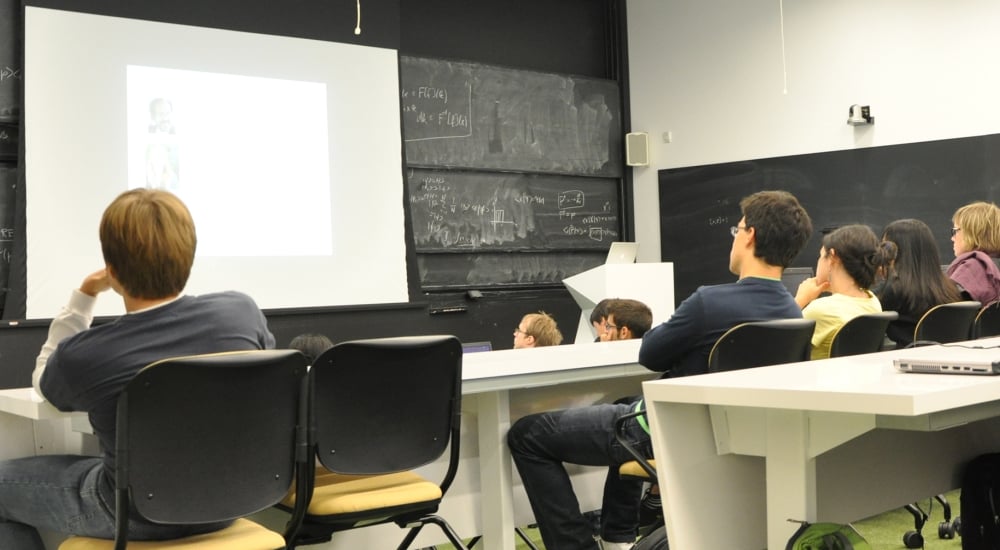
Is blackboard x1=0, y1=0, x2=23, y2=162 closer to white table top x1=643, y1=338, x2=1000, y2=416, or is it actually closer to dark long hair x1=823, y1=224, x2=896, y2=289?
dark long hair x1=823, y1=224, x2=896, y2=289

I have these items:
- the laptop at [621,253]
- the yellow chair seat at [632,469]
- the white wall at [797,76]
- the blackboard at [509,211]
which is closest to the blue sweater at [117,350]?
the yellow chair seat at [632,469]

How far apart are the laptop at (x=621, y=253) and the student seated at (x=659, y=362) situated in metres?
3.61

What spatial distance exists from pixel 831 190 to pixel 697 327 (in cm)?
517

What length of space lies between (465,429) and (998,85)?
5177mm

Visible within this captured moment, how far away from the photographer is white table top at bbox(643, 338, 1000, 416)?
1.43 m

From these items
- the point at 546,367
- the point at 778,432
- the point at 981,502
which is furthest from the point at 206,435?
the point at 981,502

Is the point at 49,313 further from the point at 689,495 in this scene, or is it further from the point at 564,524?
the point at 689,495

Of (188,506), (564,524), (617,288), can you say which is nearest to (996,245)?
(617,288)

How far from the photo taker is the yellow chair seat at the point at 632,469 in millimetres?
2594

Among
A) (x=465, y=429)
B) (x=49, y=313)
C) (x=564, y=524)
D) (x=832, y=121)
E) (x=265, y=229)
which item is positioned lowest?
(x=564, y=524)

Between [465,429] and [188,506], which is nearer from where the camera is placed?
[188,506]

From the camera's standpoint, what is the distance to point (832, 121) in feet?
23.9

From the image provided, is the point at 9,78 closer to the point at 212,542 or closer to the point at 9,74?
the point at 9,74

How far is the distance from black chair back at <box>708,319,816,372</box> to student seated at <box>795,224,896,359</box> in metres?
0.60
